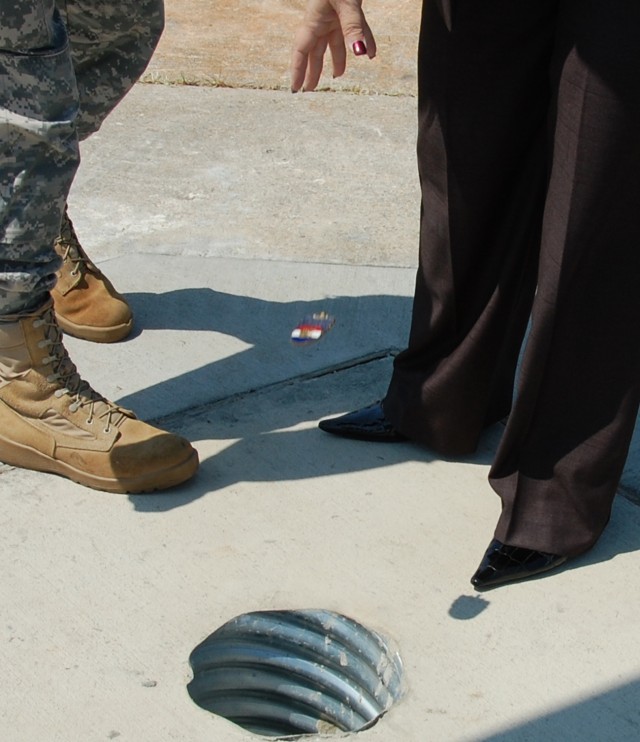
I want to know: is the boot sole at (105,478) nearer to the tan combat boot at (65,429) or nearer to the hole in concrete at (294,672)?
the tan combat boot at (65,429)

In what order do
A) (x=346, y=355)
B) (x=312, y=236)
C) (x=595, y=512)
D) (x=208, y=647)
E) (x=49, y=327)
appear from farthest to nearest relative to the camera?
(x=312, y=236) < (x=346, y=355) < (x=49, y=327) < (x=595, y=512) < (x=208, y=647)

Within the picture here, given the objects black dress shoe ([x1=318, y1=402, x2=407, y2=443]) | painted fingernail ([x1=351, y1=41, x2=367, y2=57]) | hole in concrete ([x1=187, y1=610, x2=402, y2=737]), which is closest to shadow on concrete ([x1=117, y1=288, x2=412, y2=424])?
black dress shoe ([x1=318, y1=402, x2=407, y2=443])

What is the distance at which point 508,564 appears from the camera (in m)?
2.27

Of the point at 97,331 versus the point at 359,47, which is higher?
the point at 359,47

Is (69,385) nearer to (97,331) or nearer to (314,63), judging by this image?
(97,331)

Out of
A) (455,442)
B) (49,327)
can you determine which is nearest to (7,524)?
(49,327)

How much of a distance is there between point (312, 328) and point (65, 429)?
2.84 feet

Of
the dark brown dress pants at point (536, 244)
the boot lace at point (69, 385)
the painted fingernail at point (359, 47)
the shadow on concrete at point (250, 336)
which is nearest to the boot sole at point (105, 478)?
the boot lace at point (69, 385)

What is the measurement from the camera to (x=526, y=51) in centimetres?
215

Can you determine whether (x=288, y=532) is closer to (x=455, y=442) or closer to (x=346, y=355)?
(x=455, y=442)

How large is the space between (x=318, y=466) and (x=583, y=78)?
106 centimetres

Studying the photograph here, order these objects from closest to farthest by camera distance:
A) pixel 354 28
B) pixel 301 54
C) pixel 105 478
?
1. pixel 354 28
2. pixel 301 54
3. pixel 105 478

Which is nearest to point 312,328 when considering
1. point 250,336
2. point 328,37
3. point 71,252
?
point 250,336

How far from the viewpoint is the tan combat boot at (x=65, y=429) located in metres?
2.49
